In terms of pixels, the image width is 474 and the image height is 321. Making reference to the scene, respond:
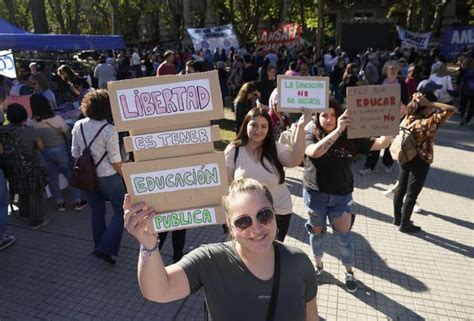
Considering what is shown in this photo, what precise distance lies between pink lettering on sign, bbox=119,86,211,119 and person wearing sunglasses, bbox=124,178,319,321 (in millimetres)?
451

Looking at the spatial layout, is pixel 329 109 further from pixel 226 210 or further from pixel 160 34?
pixel 160 34

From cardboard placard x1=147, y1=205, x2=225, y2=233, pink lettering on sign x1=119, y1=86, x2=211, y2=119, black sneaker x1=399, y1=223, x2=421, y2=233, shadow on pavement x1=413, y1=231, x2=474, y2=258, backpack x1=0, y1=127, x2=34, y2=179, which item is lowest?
shadow on pavement x1=413, y1=231, x2=474, y2=258

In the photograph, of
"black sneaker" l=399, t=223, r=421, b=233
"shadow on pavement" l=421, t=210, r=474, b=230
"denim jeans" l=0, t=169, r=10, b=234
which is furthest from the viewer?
"shadow on pavement" l=421, t=210, r=474, b=230

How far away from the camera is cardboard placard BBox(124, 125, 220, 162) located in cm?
190

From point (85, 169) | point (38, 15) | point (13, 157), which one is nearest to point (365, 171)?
point (85, 169)

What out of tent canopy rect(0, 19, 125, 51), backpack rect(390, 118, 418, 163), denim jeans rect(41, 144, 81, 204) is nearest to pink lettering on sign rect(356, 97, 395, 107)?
backpack rect(390, 118, 418, 163)

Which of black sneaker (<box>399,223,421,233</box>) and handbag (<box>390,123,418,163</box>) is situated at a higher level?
handbag (<box>390,123,418,163</box>)

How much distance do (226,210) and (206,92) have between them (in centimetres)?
60

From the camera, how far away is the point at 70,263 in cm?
432

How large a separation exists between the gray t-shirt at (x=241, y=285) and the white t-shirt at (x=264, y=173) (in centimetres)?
141

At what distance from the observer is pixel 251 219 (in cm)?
173

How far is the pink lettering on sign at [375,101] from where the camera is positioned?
338 centimetres

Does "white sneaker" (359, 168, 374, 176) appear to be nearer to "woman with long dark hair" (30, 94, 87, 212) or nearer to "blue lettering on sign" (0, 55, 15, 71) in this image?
"woman with long dark hair" (30, 94, 87, 212)

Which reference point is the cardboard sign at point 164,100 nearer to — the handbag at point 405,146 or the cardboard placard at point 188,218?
the cardboard placard at point 188,218
